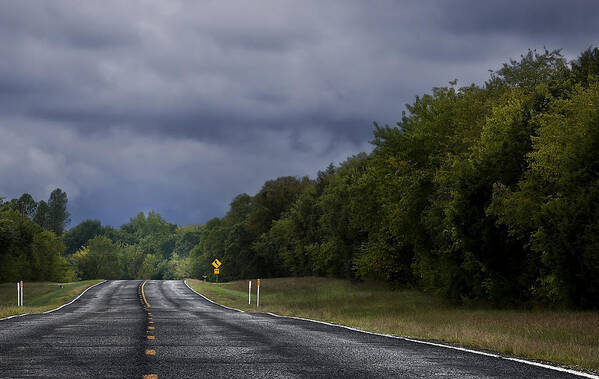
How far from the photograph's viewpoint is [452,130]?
144ft

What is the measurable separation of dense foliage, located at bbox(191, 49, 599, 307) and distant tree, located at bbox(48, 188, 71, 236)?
139m

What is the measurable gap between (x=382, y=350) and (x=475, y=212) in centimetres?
2320

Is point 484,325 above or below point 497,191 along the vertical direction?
below

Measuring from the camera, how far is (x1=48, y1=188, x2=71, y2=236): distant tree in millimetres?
180375

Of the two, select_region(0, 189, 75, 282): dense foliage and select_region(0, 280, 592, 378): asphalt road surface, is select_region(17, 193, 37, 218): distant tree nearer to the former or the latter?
select_region(0, 189, 75, 282): dense foliage

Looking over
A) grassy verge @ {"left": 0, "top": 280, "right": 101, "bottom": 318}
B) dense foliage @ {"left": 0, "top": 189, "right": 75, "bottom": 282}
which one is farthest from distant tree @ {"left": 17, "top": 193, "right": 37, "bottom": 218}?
grassy verge @ {"left": 0, "top": 280, "right": 101, "bottom": 318}

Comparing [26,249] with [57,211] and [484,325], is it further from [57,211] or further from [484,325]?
[57,211]

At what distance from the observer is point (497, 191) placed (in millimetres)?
31047

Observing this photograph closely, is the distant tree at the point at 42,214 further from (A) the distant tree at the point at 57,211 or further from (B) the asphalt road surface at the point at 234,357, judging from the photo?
(B) the asphalt road surface at the point at 234,357

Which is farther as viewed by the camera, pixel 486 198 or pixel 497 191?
pixel 486 198

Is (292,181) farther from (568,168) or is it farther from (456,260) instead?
(568,168)

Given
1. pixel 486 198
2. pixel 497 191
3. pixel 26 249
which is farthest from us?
pixel 26 249

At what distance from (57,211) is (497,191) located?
559 feet

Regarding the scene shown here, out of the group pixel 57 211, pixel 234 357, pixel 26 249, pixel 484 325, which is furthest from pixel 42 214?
pixel 234 357
